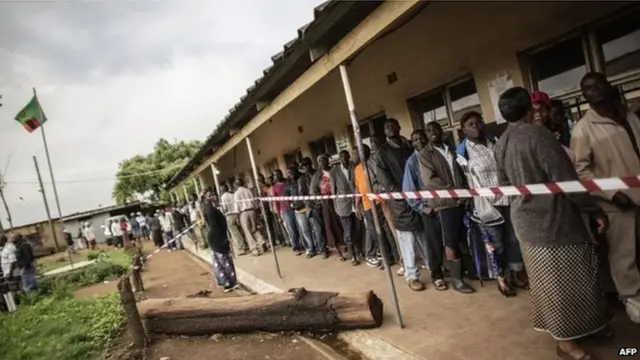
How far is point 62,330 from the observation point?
728 cm

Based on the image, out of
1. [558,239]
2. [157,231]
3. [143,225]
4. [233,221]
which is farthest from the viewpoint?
[143,225]

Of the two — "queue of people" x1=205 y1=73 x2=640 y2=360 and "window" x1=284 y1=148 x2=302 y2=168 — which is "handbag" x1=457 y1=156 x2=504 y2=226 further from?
"window" x1=284 y1=148 x2=302 y2=168

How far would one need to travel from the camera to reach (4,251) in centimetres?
1138

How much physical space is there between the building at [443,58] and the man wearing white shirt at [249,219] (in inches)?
85.4

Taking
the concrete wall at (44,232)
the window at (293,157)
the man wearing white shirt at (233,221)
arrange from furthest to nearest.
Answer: the concrete wall at (44,232) → the window at (293,157) → the man wearing white shirt at (233,221)

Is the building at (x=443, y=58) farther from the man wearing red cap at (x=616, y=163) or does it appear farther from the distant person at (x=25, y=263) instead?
the distant person at (x=25, y=263)

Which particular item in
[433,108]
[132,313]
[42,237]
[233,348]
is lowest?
[233,348]

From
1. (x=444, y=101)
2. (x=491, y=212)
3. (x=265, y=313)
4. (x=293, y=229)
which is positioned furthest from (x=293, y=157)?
(x=491, y=212)

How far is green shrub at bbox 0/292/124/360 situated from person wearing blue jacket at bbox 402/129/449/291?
190 inches

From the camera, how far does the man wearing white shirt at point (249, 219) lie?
10141 millimetres

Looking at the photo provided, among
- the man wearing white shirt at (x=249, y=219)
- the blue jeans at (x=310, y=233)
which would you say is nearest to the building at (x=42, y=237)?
the man wearing white shirt at (x=249, y=219)

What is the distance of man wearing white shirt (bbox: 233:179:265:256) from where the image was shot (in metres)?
10.1

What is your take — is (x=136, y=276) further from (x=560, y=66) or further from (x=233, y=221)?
(x=560, y=66)

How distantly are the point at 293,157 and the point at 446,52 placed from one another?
6525 millimetres
